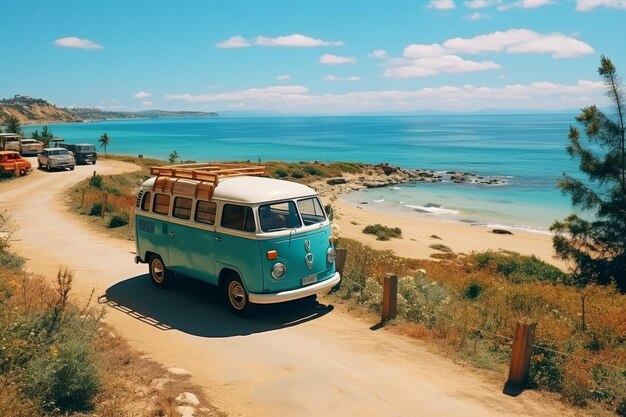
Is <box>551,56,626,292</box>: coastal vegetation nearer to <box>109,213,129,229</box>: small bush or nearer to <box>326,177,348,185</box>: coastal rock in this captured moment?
<box>109,213,129,229</box>: small bush

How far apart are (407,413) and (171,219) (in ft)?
22.4

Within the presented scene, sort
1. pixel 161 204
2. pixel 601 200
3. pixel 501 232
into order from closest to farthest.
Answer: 1. pixel 161 204
2. pixel 601 200
3. pixel 501 232

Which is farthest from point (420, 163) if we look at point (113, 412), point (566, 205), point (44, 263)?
point (113, 412)

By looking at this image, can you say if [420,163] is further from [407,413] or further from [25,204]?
[407,413]

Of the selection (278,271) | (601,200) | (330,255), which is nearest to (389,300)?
(330,255)

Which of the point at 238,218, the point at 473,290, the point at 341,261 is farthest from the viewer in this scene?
the point at 473,290

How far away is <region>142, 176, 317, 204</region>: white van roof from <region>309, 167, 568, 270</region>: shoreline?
58.3ft

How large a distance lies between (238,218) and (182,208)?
73.0 inches

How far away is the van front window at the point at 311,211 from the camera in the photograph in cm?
1050

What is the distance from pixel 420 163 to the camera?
94188 millimetres

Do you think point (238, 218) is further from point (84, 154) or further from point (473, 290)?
point (84, 154)

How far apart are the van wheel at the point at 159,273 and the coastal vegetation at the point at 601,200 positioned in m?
14.3

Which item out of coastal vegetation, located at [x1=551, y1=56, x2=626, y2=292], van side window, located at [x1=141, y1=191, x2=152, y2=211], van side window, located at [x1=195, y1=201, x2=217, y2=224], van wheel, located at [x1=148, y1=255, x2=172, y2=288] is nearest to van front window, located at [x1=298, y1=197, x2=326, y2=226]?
van side window, located at [x1=195, y1=201, x2=217, y2=224]

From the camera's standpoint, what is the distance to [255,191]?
10.2m
